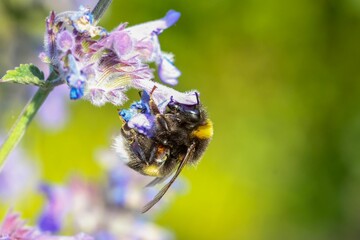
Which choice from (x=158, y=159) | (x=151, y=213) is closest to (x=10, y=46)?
(x=151, y=213)

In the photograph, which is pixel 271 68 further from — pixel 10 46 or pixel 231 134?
pixel 10 46

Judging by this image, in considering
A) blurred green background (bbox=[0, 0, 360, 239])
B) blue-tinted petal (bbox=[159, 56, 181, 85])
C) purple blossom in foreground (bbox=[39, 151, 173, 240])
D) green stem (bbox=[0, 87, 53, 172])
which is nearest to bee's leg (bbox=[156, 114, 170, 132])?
blue-tinted petal (bbox=[159, 56, 181, 85])

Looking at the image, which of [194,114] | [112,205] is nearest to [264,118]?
[112,205]

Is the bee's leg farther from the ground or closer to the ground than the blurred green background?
farther from the ground

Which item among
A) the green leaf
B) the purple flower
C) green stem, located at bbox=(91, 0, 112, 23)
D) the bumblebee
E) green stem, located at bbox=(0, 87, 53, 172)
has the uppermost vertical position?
green stem, located at bbox=(91, 0, 112, 23)

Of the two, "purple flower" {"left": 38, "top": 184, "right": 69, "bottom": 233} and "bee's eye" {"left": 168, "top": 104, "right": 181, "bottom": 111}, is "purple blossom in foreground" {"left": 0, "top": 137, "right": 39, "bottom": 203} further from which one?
"bee's eye" {"left": 168, "top": 104, "right": 181, "bottom": 111}

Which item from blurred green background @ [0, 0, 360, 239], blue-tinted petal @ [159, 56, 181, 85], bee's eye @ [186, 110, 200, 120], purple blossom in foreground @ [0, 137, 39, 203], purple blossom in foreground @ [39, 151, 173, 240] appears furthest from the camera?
blurred green background @ [0, 0, 360, 239]

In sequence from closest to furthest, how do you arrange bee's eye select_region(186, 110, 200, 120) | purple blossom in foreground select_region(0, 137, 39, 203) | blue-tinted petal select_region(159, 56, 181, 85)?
blue-tinted petal select_region(159, 56, 181, 85), bee's eye select_region(186, 110, 200, 120), purple blossom in foreground select_region(0, 137, 39, 203)
